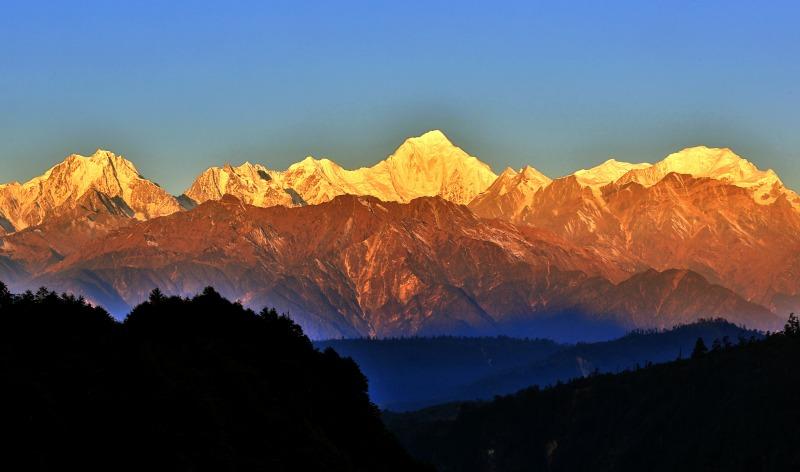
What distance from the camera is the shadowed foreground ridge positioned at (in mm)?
95625

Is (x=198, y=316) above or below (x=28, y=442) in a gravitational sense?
above

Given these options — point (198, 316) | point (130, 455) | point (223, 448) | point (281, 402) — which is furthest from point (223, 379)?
point (198, 316)

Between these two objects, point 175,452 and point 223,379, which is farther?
point 223,379

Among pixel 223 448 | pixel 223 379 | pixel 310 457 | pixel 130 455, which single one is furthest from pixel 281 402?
pixel 130 455

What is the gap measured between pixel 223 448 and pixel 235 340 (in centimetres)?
5967

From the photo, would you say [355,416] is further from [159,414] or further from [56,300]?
[159,414]

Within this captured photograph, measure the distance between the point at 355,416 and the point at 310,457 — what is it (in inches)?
1821

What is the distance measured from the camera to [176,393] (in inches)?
4284

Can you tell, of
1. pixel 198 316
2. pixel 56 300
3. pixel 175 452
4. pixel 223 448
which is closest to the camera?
pixel 175 452

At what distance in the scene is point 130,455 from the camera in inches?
3757

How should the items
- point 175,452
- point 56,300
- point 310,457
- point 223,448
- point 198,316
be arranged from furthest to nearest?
point 198,316
point 56,300
point 310,457
point 223,448
point 175,452

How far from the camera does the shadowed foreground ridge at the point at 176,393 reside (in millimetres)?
95625

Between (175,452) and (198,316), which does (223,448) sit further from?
(198,316)

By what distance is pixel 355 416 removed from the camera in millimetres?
160875
